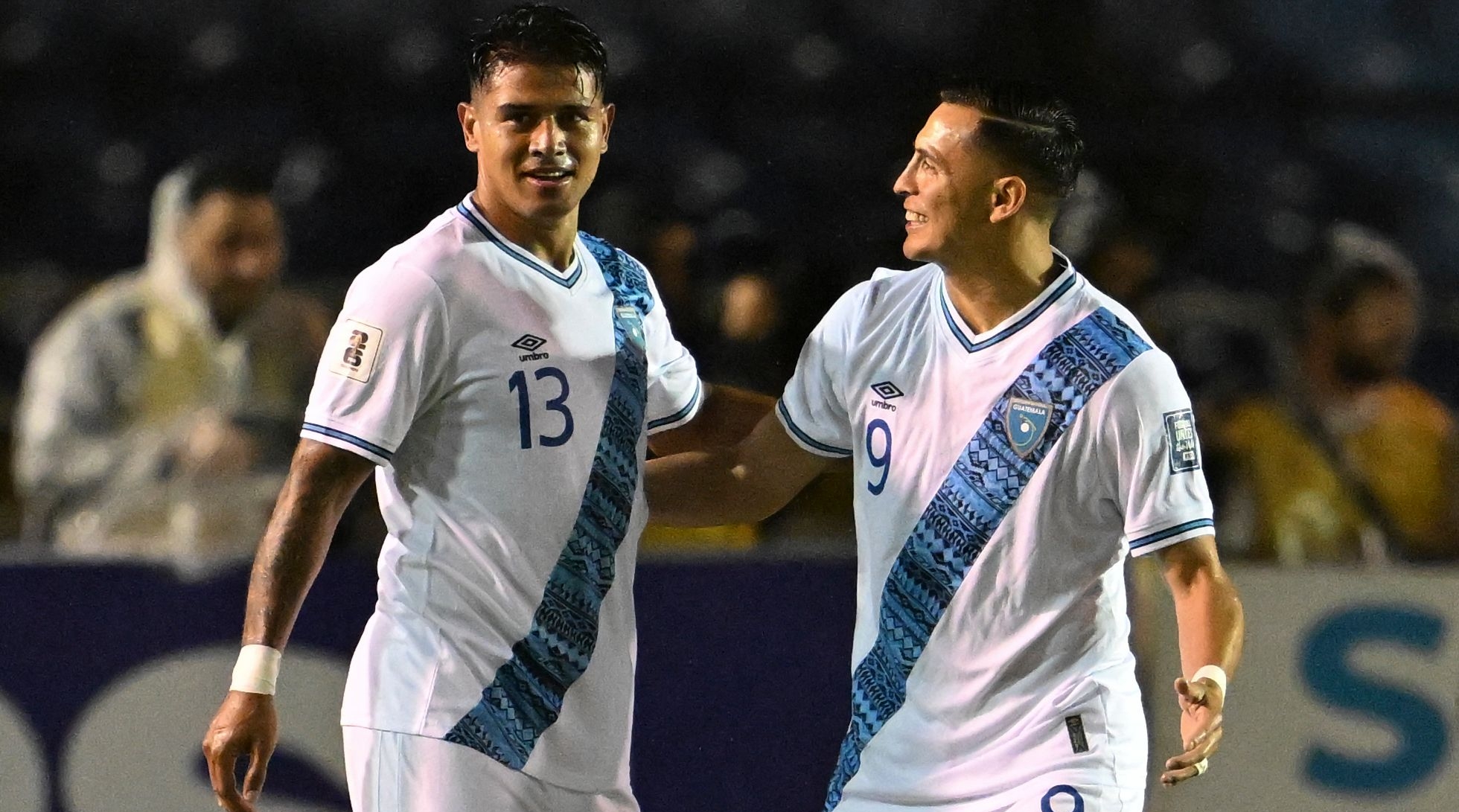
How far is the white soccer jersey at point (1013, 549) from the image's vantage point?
3.11 meters

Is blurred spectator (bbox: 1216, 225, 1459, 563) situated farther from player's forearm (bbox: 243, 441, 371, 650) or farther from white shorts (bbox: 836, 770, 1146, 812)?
player's forearm (bbox: 243, 441, 371, 650)

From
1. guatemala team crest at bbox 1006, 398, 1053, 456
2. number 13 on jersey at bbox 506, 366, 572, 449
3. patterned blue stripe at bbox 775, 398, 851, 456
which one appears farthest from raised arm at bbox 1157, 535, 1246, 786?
number 13 on jersey at bbox 506, 366, 572, 449

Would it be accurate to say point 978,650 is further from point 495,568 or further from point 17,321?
point 17,321

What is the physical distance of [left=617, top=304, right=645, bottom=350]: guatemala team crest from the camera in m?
3.29

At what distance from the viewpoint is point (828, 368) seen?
3432mm

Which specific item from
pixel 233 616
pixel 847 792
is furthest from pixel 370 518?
pixel 847 792

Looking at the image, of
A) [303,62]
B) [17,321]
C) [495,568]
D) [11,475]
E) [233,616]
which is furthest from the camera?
[303,62]

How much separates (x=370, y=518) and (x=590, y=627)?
5.31 ft

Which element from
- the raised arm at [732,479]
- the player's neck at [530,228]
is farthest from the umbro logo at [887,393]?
the player's neck at [530,228]

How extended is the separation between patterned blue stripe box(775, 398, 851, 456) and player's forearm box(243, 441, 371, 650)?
34.8 inches

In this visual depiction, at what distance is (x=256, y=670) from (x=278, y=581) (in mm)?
148

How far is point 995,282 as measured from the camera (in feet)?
10.8

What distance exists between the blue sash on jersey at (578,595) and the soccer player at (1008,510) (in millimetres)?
418

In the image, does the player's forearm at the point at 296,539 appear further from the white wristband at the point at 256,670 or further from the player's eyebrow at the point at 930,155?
the player's eyebrow at the point at 930,155
